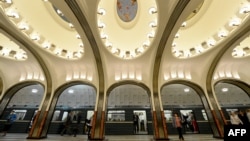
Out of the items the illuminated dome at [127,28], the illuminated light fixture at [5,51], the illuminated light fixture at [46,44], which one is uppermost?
the illuminated dome at [127,28]

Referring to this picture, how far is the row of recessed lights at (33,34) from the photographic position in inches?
226

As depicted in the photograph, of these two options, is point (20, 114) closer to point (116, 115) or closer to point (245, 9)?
point (116, 115)

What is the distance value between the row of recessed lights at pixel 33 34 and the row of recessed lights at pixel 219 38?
5.38 meters

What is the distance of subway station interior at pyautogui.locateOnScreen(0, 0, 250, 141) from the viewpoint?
6.26 metres

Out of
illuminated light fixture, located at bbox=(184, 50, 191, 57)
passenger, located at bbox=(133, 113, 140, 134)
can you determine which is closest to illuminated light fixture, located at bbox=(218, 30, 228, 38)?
illuminated light fixture, located at bbox=(184, 50, 191, 57)

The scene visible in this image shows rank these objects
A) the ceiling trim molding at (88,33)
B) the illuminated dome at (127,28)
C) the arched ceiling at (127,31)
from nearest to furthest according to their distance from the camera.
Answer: the ceiling trim molding at (88,33) → the arched ceiling at (127,31) → the illuminated dome at (127,28)

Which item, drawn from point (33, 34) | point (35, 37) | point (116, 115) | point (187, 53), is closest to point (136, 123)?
point (116, 115)

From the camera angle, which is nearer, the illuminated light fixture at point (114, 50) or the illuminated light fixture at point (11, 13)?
the illuminated light fixture at point (11, 13)

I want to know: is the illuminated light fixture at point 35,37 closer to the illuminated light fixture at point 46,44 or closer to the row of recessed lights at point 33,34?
the row of recessed lights at point 33,34

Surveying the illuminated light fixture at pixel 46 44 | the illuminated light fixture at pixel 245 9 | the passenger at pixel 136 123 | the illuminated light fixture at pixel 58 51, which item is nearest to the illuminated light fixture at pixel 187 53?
the illuminated light fixture at pixel 245 9

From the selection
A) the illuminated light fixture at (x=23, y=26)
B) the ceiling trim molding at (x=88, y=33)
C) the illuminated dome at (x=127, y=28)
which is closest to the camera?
the ceiling trim molding at (x=88, y=33)

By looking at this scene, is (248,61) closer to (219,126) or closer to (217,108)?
(217,108)

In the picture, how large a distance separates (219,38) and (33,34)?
8982 mm

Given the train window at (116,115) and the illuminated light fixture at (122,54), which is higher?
the illuminated light fixture at (122,54)
